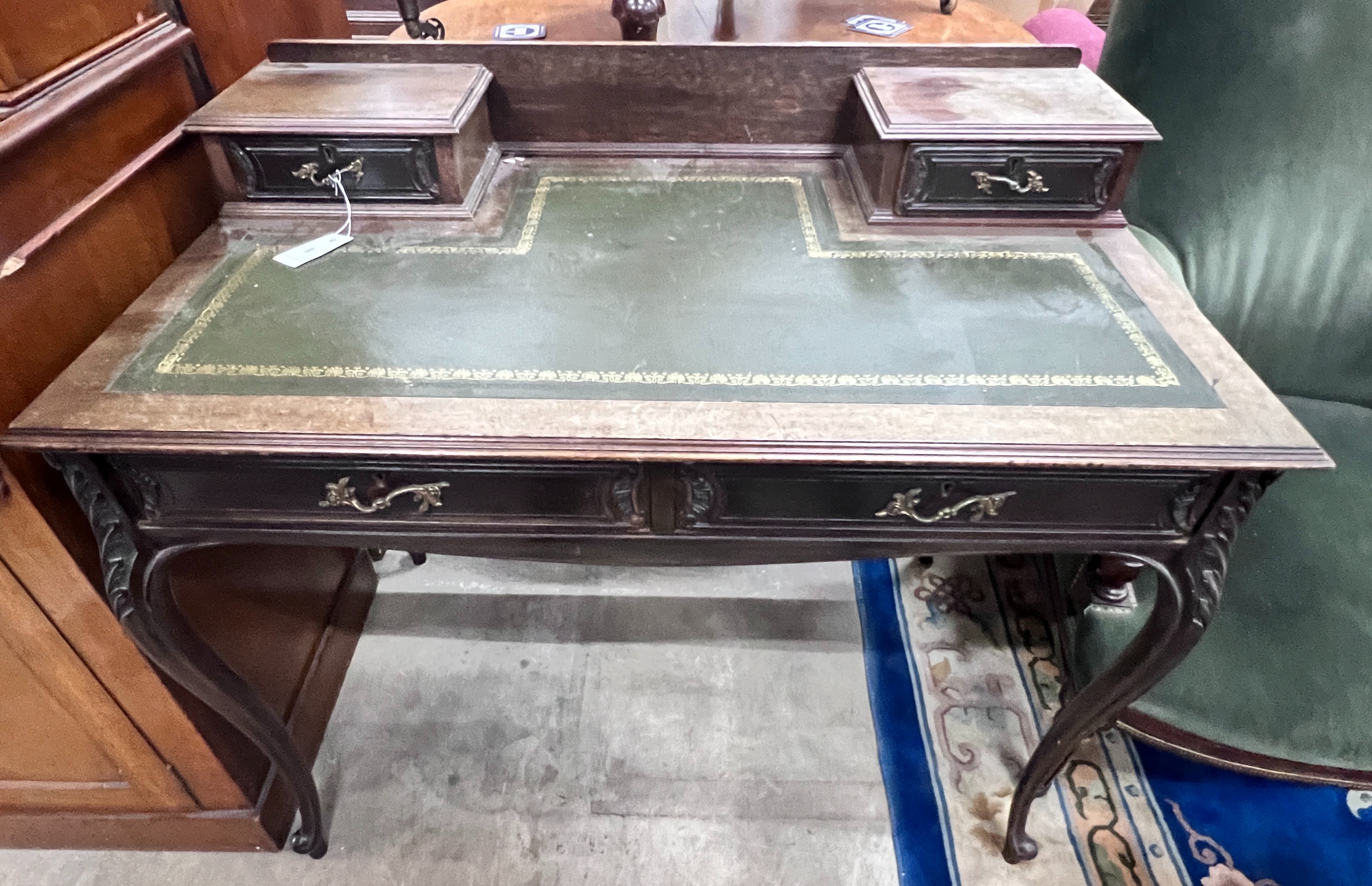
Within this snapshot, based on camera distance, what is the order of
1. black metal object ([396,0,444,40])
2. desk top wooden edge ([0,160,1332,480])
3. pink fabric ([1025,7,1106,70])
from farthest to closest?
pink fabric ([1025,7,1106,70]), black metal object ([396,0,444,40]), desk top wooden edge ([0,160,1332,480])

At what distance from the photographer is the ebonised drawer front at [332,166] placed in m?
1.02

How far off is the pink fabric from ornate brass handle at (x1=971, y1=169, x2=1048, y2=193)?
2.31 ft

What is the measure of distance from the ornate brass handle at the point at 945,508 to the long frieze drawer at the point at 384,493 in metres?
0.26

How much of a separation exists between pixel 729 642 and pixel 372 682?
70cm

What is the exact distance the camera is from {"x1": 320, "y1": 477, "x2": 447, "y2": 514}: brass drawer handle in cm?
79

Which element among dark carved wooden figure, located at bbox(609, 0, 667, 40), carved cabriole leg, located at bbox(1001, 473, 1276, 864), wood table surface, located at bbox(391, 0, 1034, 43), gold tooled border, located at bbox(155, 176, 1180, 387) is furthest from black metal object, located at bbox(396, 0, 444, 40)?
carved cabriole leg, located at bbox(1001, 473, 1276, 864)

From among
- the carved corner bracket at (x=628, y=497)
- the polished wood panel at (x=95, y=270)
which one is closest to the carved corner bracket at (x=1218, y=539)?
the carved corner bracket at (x=628, y=497)

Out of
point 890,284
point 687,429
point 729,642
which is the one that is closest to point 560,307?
point 687,429

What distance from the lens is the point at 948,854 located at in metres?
1.27

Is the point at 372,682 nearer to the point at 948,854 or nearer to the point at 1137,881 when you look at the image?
the point at 948,854

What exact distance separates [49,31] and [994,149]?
1.08 meters

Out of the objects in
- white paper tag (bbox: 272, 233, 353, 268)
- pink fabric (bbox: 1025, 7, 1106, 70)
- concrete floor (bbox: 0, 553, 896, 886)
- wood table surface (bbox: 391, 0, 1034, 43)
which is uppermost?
wood table surface (bbox: 391, 0, 1034, 43)

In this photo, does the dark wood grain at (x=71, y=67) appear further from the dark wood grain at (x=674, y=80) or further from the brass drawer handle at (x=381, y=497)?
the brass drawer handle at (x=381, y=497)

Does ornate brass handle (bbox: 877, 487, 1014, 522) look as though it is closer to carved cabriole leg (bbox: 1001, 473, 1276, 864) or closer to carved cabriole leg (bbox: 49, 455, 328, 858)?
carved cabriole leg (bbox: 1001, 473, 1276, 864)
